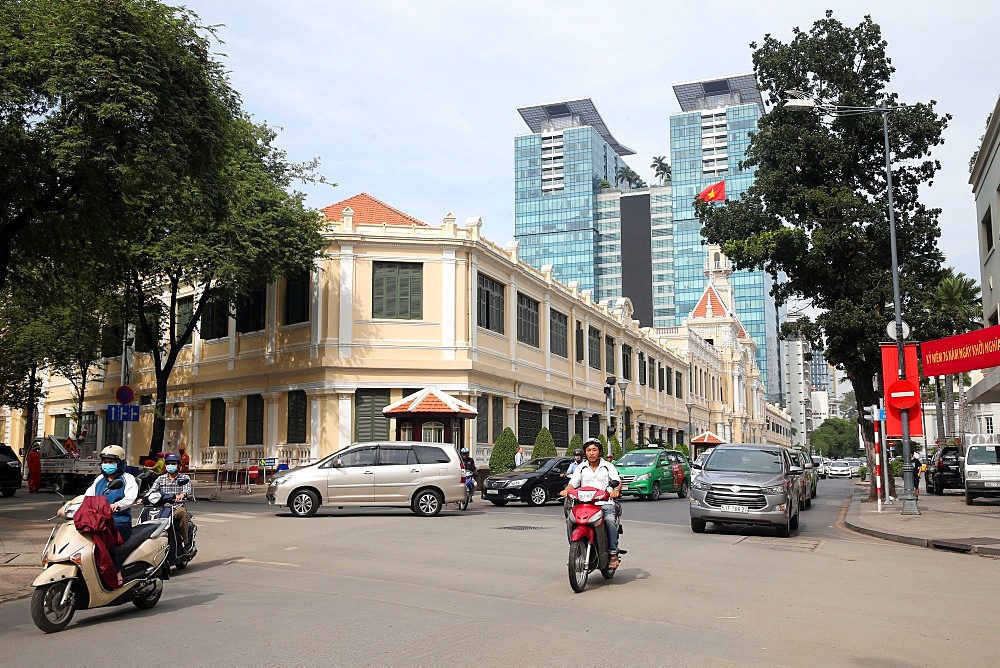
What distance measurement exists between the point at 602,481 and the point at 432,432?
2251 cm

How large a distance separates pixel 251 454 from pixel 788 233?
886 inches

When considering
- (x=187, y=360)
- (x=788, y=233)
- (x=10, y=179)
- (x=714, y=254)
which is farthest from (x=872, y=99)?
(x=714, y=254)

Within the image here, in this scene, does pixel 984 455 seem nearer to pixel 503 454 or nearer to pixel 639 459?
pixel 639 459

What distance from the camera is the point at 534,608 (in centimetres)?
919

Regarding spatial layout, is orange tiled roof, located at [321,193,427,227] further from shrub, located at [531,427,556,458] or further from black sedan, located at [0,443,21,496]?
black sedan, located at [0,443,21,496]

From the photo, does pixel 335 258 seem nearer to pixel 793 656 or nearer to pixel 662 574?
pixel 662 574

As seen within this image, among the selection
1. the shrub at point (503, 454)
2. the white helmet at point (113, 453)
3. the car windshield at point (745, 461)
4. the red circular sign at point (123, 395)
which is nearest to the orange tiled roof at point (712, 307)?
the shrub at point (503, 454)

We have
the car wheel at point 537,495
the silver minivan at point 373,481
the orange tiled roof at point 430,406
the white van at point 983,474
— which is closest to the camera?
the silver minivan at point 373,481

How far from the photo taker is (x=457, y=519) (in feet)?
68.1

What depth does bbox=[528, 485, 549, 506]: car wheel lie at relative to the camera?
26906mm

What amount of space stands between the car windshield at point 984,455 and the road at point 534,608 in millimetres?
13968

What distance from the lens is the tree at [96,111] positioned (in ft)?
58.2

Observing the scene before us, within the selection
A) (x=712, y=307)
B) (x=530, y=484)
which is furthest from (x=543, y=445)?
(x=712, y=307)

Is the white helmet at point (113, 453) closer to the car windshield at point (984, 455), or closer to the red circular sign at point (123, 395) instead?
the red circular sign at point (123, 395)
